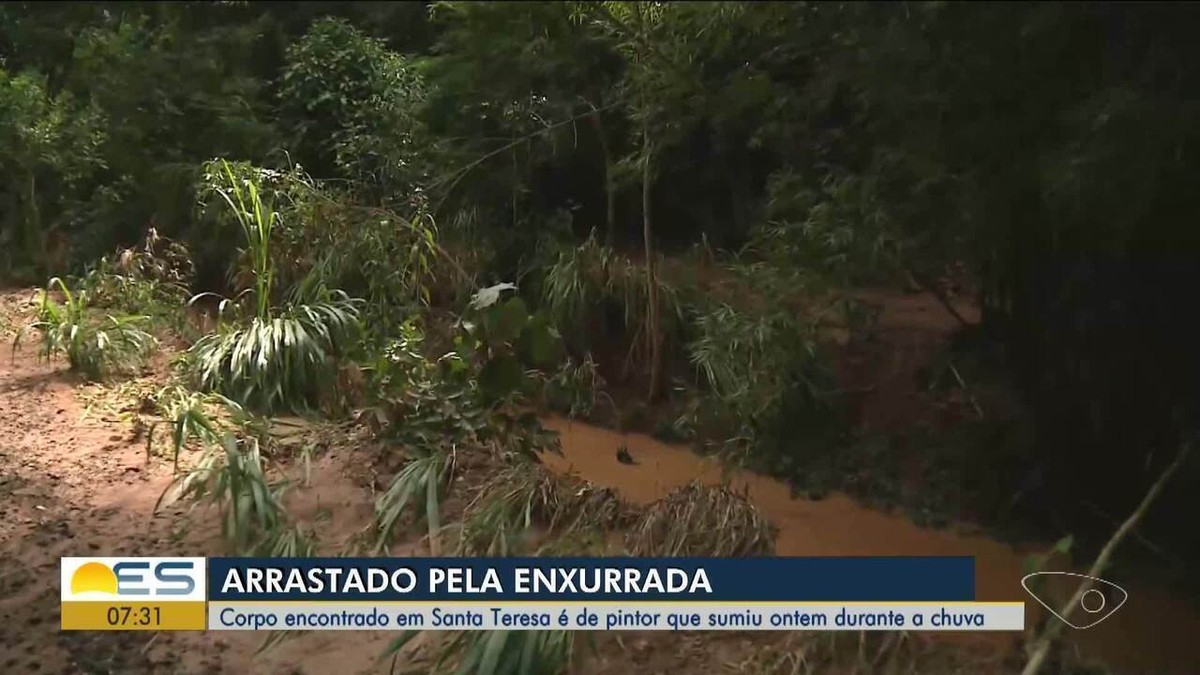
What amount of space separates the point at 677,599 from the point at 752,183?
4116mm

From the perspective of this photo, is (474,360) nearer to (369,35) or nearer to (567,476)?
(567,476)

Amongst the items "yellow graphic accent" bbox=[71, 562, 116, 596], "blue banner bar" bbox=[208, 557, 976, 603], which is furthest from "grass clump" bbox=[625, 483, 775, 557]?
"yellow graphic accent" bbox=[71, 562, 116, 596]

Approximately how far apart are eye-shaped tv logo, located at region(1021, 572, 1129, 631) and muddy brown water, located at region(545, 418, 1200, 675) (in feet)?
0.11

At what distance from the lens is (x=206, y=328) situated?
5.77 metres

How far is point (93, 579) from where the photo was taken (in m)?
3.51

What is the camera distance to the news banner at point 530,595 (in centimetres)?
333

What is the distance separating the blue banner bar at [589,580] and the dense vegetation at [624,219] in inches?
6.5

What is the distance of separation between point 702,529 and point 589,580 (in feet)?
1.47

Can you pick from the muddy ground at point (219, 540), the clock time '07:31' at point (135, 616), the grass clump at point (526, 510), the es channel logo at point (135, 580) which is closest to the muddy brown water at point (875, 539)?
the muddy ground at point (219, 540)

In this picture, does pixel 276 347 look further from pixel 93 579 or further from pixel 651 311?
pixel 651 311

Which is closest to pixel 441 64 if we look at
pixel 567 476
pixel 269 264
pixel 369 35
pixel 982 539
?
pixel 369 35

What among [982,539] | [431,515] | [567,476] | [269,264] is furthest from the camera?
[269,264]

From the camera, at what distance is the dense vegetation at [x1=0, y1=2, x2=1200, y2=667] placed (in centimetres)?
340

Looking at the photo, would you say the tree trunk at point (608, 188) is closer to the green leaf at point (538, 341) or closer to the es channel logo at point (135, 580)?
the green leaf at point (538, 341)
